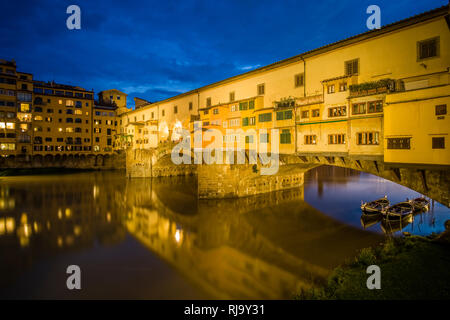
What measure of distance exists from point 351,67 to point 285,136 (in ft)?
25.1

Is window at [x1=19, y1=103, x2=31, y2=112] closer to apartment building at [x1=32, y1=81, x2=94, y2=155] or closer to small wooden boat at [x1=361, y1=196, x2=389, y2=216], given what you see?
apartment building at [x1=32, y1=81, x2=94, y2=155]

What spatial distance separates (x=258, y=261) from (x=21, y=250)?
15.9 metres

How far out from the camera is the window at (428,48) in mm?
13438

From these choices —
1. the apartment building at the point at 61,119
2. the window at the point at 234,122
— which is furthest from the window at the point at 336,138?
the apartment building at the point at 61,119

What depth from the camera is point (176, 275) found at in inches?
489

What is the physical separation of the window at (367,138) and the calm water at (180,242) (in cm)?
690

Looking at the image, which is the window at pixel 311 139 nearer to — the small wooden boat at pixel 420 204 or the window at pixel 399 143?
the window at pixel 399 143

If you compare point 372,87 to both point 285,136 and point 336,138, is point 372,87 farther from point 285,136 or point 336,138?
point 285,136

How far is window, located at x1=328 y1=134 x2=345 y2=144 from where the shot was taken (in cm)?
1733

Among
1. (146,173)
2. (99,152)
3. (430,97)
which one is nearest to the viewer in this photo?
(430,97)

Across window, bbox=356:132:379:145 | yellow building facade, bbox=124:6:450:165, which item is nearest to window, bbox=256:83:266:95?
yellow building facade, bbox=124:6:450:165

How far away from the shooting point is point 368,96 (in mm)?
15500
